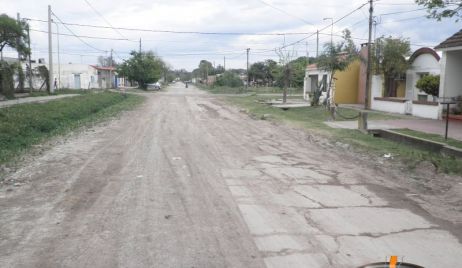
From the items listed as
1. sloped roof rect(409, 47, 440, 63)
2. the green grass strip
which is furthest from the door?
sloped roof rect(409, 47, 440, 63)

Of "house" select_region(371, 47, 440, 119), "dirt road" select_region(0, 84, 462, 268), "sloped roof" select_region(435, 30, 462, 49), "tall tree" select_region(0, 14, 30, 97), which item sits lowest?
"dirt road" select_region(0, 84, 462, 268)

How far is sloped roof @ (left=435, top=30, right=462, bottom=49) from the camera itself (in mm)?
19223

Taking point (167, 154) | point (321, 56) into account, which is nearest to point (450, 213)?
point (167, 154)

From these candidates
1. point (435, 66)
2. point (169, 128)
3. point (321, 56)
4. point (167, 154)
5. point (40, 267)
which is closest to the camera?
point (40, 267)

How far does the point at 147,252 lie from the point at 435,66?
24.6 metres

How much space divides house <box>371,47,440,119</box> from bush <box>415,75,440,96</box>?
1.91 feet

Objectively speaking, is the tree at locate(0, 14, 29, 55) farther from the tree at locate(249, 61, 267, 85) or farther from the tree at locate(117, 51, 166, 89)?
the tree at locate(249, 61, 267, 85)

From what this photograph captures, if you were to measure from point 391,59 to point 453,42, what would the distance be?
940cm

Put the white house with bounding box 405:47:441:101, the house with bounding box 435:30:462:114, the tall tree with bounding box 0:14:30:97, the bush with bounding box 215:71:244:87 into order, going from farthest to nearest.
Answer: the bush with bounding box 215:71:244:87 → the tall tree with bounding box 0:14:30:97 → the white house with bounding box 405:47:441:101 → the house with bounding box 435:30:462:114

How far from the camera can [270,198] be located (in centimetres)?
736

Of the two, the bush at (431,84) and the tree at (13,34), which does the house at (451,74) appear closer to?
the bush at (431,84)

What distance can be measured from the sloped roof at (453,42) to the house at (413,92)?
271cm

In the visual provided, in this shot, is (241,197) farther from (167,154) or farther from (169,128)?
(169,128)

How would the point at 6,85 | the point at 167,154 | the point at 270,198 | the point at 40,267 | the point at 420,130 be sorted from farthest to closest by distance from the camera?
1. the point at 6,85
2. the point at 420,130
3. the point at 167,154
4. the point at 270,198
5. the point at 40,267
